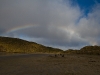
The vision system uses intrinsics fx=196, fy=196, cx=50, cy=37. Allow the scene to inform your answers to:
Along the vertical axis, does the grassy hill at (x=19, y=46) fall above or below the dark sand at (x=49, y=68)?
above

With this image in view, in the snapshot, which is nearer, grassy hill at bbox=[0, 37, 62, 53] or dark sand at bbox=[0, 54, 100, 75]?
dark sand at bbox=[0, 54, 100, 75]

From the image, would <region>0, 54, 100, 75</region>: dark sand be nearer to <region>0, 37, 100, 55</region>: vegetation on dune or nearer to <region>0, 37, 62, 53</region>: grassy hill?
<region>0, 37, 100, 55</region>: vegetation on dune

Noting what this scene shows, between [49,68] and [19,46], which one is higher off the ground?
[19,46]

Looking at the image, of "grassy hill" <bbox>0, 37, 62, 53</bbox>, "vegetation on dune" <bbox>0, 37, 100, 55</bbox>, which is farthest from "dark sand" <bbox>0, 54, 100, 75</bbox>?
"grassy hill" <bbox>0, 37, 62, 53</bbox>

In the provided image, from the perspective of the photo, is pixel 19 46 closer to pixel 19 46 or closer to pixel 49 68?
pixel 19 46

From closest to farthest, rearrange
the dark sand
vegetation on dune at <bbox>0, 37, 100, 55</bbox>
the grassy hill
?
the dark sand
vegetation on dune at <bbox>0, 37, 100, 55</bbox>
the grassy hill

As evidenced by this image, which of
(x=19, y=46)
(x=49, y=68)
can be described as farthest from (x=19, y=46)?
(x=49, y=68)

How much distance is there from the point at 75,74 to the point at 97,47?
193ft

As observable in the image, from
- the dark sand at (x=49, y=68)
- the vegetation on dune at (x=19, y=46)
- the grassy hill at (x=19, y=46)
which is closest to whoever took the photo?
the dark sand at (x=49, y=68)

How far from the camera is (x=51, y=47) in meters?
134

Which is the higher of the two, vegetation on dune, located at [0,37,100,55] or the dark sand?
vegetation on dune, located at [0,37,100,55]

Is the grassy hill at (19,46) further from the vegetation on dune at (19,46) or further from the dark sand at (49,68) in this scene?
the dark sand at (49,68)

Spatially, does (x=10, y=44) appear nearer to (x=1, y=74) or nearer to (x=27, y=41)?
(x=27, y=41)

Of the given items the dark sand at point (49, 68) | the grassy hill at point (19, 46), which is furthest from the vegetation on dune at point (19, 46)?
the dark sand at point (49, 68)
